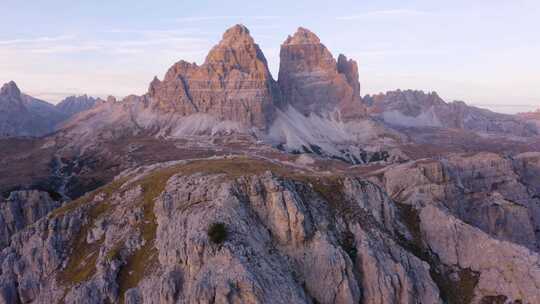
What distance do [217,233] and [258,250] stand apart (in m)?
6.37

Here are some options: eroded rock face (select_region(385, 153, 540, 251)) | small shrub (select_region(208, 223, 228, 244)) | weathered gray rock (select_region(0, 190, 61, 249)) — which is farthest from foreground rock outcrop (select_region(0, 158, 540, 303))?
weathered gray rock (select_region(0, 190, 61, 249))

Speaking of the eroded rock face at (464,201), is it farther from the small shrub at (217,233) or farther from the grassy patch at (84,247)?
the grassy patch at (84,247)

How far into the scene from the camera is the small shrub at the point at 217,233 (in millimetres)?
72188

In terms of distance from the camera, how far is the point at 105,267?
80938 millimetres

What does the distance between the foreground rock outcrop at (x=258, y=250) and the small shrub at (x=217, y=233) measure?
0.20 m

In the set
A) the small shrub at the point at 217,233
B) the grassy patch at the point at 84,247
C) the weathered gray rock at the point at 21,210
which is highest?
the small shrub at the point at 217,233

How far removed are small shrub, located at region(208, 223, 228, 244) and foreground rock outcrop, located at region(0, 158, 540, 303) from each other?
199 millimetres

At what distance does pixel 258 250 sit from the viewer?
241 feet


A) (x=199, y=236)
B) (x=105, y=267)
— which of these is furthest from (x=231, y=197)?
(x=105, y=267)

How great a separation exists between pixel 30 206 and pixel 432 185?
10154cm

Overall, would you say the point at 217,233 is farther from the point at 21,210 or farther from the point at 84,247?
the point at 21,210

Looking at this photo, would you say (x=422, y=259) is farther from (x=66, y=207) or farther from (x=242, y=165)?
(x=66, y=207)

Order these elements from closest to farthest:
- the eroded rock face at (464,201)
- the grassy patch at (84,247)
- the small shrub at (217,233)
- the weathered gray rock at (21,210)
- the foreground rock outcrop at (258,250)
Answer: the foreground rock outcrop at (258,250) → the small shrub at (217,233) → the grassy patch at (84,247) → the eroded rock face at (464,201) → the weathered gray rock at (21,210)

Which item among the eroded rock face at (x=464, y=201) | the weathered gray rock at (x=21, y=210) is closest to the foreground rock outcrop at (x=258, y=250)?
the eroded rock face at (x=464, y=201)
